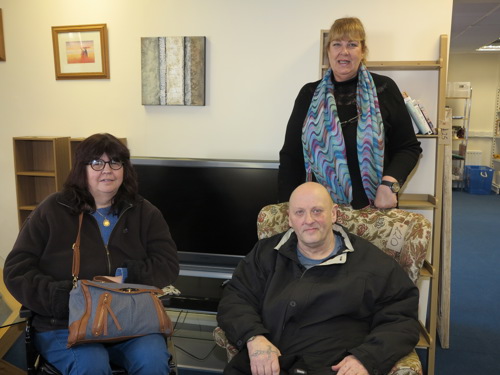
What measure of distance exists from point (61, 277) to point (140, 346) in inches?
16.3

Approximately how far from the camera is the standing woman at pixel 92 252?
1.76 metres

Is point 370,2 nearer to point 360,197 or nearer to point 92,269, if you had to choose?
point 360,197

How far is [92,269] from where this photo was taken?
189cm

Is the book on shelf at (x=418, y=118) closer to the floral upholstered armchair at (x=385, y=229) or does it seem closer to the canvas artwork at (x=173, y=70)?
the floral upholstered armchair at (x=385, y=229)

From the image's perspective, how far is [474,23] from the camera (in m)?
6.29

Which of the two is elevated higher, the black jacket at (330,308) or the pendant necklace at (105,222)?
the pendant necklace at (105,222)

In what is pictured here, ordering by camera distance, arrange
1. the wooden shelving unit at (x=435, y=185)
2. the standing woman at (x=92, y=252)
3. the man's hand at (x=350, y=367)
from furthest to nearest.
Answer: the wooden shelving unit at (x=435, y=185)
the standing woman at (x=92, y=252)
the man's hand at (x=350, y=367)

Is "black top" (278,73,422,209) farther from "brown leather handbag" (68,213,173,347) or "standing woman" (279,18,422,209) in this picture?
"brown leather handbag" (68,213,173,347)

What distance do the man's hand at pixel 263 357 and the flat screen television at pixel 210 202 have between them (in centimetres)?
128

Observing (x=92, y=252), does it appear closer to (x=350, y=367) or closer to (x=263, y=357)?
(x=263, y=357)

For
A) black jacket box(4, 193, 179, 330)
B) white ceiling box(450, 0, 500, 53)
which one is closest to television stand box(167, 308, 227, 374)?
black jacket box(4, 193, 179, 330)

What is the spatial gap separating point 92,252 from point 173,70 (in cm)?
164

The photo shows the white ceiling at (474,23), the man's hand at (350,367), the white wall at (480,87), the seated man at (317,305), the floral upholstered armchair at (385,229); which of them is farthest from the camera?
the white wall at (480,87)

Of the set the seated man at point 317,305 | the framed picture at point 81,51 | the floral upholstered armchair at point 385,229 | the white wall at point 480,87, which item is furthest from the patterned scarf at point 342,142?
the white wall at point 480,87
